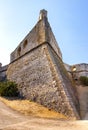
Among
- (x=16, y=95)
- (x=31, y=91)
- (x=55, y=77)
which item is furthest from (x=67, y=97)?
(x=16, y=95)

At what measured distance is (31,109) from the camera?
15461mm

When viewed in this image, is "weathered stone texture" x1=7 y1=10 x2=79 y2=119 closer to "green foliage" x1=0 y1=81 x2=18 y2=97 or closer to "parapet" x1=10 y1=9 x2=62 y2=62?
"parapet" x1=10 y1=9 x2=62 y2=62

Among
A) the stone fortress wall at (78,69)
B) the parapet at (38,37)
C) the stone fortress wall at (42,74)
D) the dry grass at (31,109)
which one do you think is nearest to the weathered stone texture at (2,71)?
the stone fortress wall at (42,74)

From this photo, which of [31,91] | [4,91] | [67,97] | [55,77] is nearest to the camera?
[67,97]

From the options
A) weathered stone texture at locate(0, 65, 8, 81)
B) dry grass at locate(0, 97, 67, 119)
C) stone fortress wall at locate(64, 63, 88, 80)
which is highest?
stone fortress wall at locate(64, 63, 88, 80)

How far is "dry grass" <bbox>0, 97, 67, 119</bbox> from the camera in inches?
571

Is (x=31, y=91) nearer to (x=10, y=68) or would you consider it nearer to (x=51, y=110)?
(x=51, y=110)

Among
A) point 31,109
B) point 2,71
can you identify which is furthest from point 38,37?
point 2,71

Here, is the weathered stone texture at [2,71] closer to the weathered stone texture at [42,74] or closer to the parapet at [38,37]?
the weathered stone texture at [42,74]

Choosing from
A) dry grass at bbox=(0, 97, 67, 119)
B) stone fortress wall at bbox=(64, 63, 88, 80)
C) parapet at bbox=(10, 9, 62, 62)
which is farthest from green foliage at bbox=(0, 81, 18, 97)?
stone fortress wall at bbox=(64, 63, 88, 80)

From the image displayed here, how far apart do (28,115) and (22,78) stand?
7296 mm

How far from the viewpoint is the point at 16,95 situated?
2005 cm

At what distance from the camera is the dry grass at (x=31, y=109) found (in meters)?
14.5

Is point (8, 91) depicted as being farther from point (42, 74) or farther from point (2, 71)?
point (2, 71)
